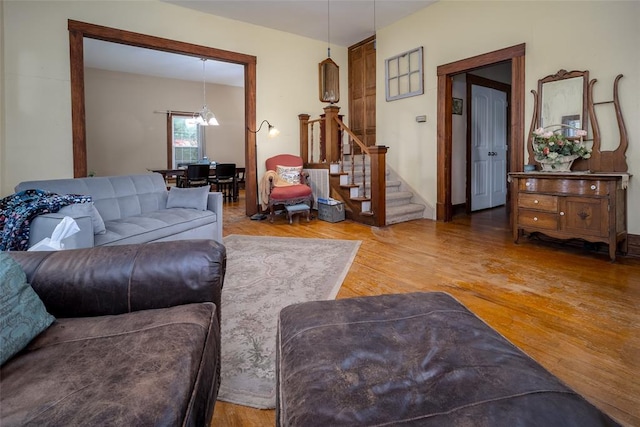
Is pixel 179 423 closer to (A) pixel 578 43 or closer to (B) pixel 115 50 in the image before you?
(A) pixel 578 43

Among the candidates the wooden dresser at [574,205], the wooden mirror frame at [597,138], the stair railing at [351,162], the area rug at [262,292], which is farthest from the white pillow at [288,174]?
the wooden mirror frame at [597,138]

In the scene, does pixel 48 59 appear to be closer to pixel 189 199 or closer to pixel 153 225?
pixel 189 199

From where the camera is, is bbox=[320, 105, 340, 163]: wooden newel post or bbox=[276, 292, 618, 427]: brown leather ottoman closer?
bbox=[276, 292, 618, 427]: brown leather ottoman

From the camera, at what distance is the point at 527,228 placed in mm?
3547

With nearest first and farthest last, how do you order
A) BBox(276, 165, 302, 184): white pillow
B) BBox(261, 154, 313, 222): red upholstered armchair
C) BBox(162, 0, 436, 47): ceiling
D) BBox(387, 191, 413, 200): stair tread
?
1. BBox(162, 0, 436, 47): ceiling
2. BBox(261, 154, 313, 222): red upholstered armchair
3. BBox(276, 165, 302, 184): white pillow
4. BBox(387, 191, 413, 200): stair tread

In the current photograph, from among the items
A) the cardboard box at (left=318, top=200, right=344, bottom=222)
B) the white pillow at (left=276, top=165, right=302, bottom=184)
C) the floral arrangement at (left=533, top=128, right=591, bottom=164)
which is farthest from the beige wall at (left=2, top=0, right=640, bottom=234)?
the cardboard box at (left=318, top=200, right=344, bottom=222)

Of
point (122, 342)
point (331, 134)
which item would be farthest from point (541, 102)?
point (122, 342)

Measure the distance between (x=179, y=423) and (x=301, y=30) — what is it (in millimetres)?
6255

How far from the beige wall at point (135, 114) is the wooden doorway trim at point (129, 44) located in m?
4.02

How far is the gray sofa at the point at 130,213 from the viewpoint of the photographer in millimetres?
2105

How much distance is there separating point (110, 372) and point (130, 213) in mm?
2748

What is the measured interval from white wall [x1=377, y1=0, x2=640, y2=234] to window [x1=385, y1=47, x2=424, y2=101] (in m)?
0.10

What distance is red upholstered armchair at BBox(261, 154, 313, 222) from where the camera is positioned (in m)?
4.94

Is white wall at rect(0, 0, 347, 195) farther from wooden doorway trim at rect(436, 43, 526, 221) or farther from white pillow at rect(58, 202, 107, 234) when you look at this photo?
wooden doorway trim at rect(436, 43, 526, 221)
